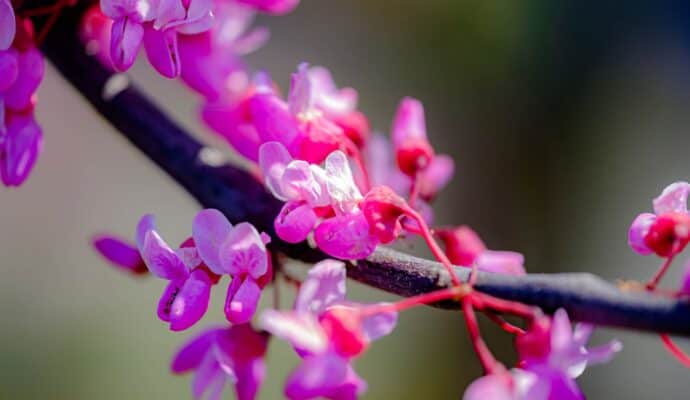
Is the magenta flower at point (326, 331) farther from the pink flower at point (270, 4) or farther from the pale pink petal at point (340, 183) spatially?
the pink flower at point (270, 4)

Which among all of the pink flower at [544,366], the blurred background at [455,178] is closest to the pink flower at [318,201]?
the pink flower at [544,366]

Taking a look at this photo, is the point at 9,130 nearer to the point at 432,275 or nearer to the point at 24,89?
the point at 24,89

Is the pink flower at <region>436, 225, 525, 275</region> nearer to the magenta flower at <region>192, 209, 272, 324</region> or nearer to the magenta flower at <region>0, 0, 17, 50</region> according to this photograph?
the magenta flower at <region>192, 209, 272, 324</region>

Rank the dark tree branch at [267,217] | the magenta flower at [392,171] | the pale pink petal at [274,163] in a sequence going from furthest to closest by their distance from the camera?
the magenta flower at [392,171] < the pale pink petal at [274,163] < the dark tree branch at [267,217]

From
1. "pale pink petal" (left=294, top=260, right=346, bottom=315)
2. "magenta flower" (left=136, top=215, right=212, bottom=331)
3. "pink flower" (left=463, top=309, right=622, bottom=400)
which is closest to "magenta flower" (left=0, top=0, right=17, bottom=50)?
"magenta flower" (left=136, top=215, right=212, bottom=331)

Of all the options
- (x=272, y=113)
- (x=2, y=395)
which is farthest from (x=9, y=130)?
(x=2, y=395)
